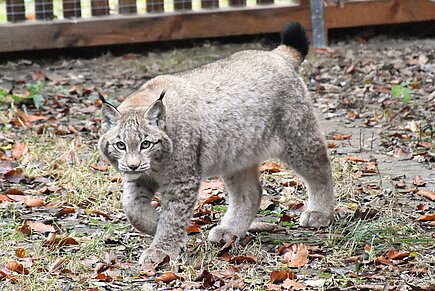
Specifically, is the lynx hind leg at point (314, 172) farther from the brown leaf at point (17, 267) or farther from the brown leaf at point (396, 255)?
the brown leaf at point (17, 267)

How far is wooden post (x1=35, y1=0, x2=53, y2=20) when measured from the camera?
32.2ft

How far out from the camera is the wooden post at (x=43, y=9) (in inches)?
387

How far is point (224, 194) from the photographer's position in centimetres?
641

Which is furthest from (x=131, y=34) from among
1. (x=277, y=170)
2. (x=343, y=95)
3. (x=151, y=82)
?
(x=151, y=82)

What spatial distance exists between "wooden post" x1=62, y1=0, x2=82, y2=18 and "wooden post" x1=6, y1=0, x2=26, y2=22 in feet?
1.38

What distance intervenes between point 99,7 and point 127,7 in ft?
1.00

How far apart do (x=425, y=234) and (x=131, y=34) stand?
213 inches

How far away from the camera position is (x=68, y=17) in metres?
9.93

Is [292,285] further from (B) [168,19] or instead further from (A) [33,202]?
(B) [168,19]

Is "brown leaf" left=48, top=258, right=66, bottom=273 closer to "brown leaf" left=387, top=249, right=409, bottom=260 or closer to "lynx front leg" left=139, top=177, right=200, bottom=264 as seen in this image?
"lynx front leg" left=139, top=177, right=200, bottom=264

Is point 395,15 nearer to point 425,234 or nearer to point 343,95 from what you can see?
point 343,95

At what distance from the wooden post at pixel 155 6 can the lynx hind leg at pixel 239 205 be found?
4746 mm

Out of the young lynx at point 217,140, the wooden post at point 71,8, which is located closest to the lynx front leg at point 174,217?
the young lynx at point 217,140

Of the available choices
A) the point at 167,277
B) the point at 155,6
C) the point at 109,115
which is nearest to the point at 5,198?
the point at 109,115
